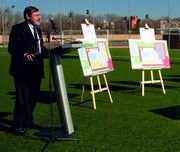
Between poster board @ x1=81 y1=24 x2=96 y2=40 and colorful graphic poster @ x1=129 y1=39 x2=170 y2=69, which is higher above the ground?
poster board @ x1=81 y1=24 x2=96 y2=40

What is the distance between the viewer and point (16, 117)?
7707 millimetres

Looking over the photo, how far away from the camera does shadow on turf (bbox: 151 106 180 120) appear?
8.92 m

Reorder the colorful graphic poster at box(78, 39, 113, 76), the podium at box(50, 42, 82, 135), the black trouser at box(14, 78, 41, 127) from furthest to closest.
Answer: the colorful graphic poster at box(78, 39, 113, 76) → the black trouser at box(14, 78, 41, 127) → the podium at box(50, 42, 82, 135)

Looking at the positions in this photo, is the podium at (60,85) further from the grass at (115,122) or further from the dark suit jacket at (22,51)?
the dark suit jacket at (22,51)

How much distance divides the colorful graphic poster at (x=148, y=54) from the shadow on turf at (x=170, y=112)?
8.46 feet

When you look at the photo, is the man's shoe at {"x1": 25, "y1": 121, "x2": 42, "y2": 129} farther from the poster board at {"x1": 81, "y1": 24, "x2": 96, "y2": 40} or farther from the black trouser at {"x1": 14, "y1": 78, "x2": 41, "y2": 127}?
the poster board at {"x1": 81, "y1": 24, "x2": 96, "y2": 40}

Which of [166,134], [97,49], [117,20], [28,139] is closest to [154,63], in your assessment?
[97,49]

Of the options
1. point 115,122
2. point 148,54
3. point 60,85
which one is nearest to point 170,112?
point 115,122

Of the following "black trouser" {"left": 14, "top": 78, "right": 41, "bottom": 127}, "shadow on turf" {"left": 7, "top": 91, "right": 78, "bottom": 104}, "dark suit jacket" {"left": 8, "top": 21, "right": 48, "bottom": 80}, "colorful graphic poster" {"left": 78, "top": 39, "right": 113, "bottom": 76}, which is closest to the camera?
"dark suit jacket" {"left": 8, "top": 21, "right": 48, "bottom": 80}

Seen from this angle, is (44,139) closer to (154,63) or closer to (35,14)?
(35,14)

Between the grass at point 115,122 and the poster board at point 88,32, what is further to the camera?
the poster board at point 88,32

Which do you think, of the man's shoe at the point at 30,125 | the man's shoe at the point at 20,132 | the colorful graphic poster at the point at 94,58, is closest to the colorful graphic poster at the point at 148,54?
the colorful graphic poster at the point at 94,58

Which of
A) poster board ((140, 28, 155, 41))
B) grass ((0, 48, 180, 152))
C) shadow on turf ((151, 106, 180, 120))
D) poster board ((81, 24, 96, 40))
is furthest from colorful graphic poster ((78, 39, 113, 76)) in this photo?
shadow on turf ((151, 106, 180, 120))

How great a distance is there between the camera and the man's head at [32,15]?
7469 millimetres
